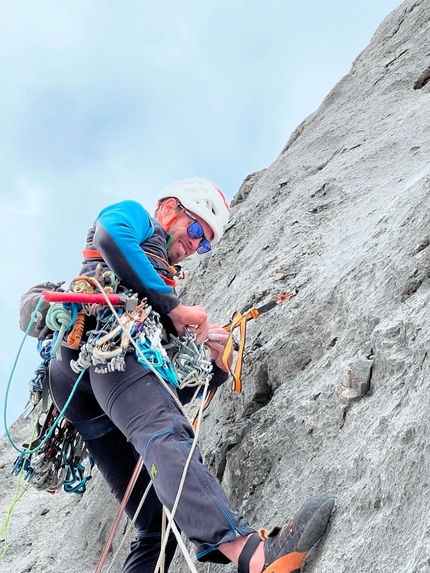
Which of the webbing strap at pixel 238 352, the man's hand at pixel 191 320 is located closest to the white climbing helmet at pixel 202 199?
the webbing strap at pixel 238 352

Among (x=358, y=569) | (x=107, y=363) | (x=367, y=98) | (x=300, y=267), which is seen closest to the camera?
(x=358, y=569)

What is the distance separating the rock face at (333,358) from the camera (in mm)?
2320

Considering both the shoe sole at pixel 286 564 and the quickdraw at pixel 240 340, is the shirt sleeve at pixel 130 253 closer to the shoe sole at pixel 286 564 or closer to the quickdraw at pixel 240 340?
the quickdraw at pixel 240 340

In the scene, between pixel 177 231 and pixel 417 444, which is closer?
pixel 417 444

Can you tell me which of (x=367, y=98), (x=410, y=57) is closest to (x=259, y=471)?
(x=367, y=98)

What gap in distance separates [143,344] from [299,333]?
1.18 metres

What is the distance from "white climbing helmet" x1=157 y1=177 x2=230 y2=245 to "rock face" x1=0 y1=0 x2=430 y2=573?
0.76m

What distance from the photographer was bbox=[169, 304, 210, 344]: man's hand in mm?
3225

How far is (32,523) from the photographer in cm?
645

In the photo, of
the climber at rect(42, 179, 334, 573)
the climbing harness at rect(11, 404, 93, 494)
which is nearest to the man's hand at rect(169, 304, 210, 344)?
the climber at rect(42, 179, 334, 573)

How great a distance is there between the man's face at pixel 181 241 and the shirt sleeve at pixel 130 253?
477 millimetres

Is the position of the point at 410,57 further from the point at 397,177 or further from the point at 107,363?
the point at 107,363

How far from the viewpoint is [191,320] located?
10.7 feet

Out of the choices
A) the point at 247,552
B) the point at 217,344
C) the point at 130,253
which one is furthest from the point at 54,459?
the point at 247,552
